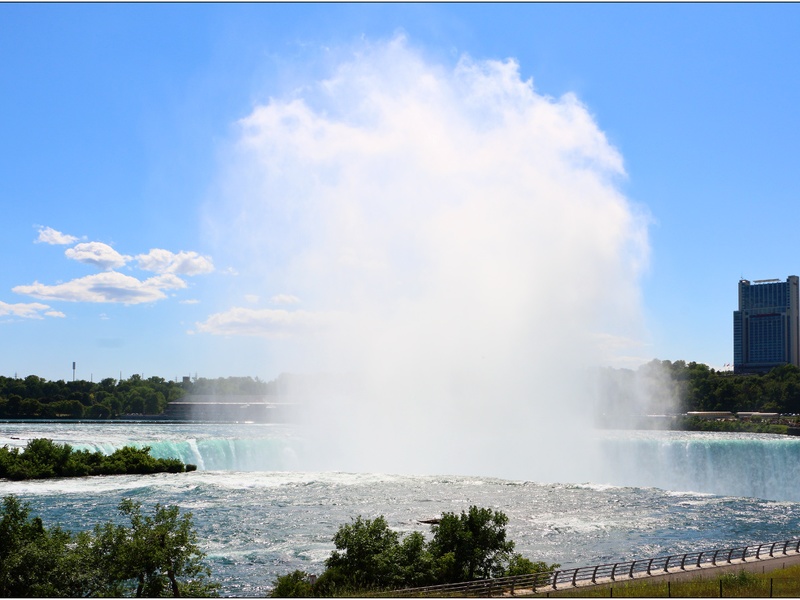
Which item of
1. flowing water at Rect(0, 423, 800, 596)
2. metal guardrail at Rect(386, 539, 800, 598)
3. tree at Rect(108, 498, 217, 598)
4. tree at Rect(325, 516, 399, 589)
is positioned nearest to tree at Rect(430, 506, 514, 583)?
metal guardrail at Rect(386, 539, 800, 598)

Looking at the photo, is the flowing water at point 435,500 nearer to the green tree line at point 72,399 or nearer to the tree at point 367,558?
the tree at point 367,558

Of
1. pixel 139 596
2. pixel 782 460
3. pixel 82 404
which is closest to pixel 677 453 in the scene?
pixel 782 460

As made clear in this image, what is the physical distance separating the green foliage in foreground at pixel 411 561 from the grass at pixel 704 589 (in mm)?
3895

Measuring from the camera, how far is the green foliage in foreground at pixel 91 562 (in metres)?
27.6

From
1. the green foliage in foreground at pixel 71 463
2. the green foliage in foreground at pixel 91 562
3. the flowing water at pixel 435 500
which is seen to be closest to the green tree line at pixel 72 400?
the flowing water at pixel 435 500

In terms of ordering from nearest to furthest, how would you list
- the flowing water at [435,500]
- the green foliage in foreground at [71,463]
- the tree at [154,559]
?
the tree at [154,559] → the flowing water at [435,500] → the green foliage in foreground at [71,463]

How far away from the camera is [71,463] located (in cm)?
6975

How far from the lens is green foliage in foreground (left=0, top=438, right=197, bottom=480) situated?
67188mm

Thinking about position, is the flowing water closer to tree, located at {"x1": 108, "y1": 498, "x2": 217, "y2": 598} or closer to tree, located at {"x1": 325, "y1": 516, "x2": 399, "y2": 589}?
tree, located at {"x1": 325, "y1": 516, "x2": 399, "y2": 589}

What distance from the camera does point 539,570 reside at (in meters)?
32.4

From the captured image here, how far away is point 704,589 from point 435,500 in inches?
1342

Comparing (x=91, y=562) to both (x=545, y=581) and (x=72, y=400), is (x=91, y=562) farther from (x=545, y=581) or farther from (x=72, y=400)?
(x=72, y=400)

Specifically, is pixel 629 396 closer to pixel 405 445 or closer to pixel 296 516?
pixel 405 445

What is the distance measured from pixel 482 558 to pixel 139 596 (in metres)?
13.3
